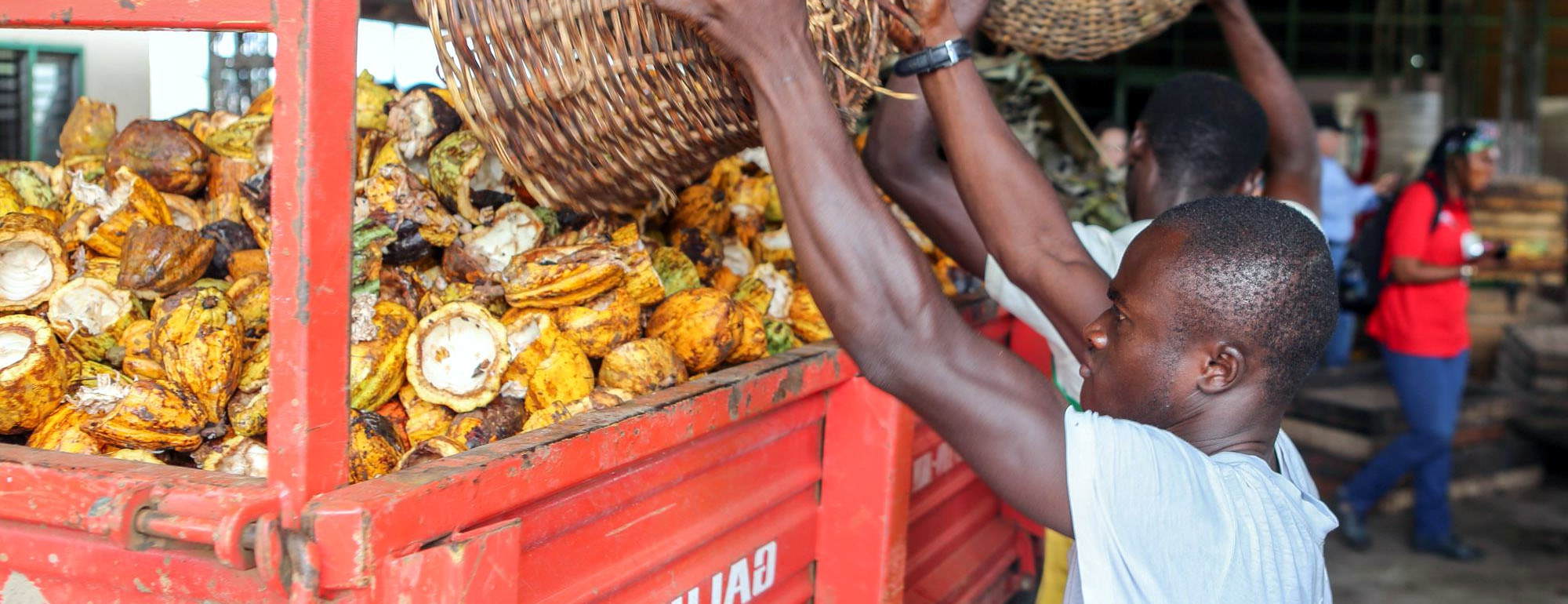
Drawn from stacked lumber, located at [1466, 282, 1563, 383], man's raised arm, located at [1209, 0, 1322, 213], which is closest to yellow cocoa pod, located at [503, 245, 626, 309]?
man's raised arm, located at [1209, 0, 1322, 213]

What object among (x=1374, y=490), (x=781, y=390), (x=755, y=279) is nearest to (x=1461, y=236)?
(x=1374, y=490)

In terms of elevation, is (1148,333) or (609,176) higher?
(609,176)

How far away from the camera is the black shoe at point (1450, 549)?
209 inches

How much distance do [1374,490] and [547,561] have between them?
16.7 feet

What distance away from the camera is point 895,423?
85.7 inches

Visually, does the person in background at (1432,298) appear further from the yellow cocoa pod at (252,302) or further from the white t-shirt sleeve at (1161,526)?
the yellow cocoa pod at (252,302)

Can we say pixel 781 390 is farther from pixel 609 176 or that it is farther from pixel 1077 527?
pixel 1077 527

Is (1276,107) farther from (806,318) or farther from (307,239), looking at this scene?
(307,239)

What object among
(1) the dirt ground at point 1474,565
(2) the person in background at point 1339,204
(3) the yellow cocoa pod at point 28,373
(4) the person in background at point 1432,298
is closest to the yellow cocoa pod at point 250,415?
(3) the yellow cocoa pod at point 28,373

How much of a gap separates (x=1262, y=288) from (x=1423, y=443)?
4482 millimetres

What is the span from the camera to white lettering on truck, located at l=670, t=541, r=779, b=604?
1744 millimetres

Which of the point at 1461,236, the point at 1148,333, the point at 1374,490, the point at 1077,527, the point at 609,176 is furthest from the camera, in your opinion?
the point at 1374,490

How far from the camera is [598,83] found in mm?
1449

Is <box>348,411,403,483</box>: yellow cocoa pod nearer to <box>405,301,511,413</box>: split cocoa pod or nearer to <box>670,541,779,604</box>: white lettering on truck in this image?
<box>405,301,511,413</box>: split cocoa pod
